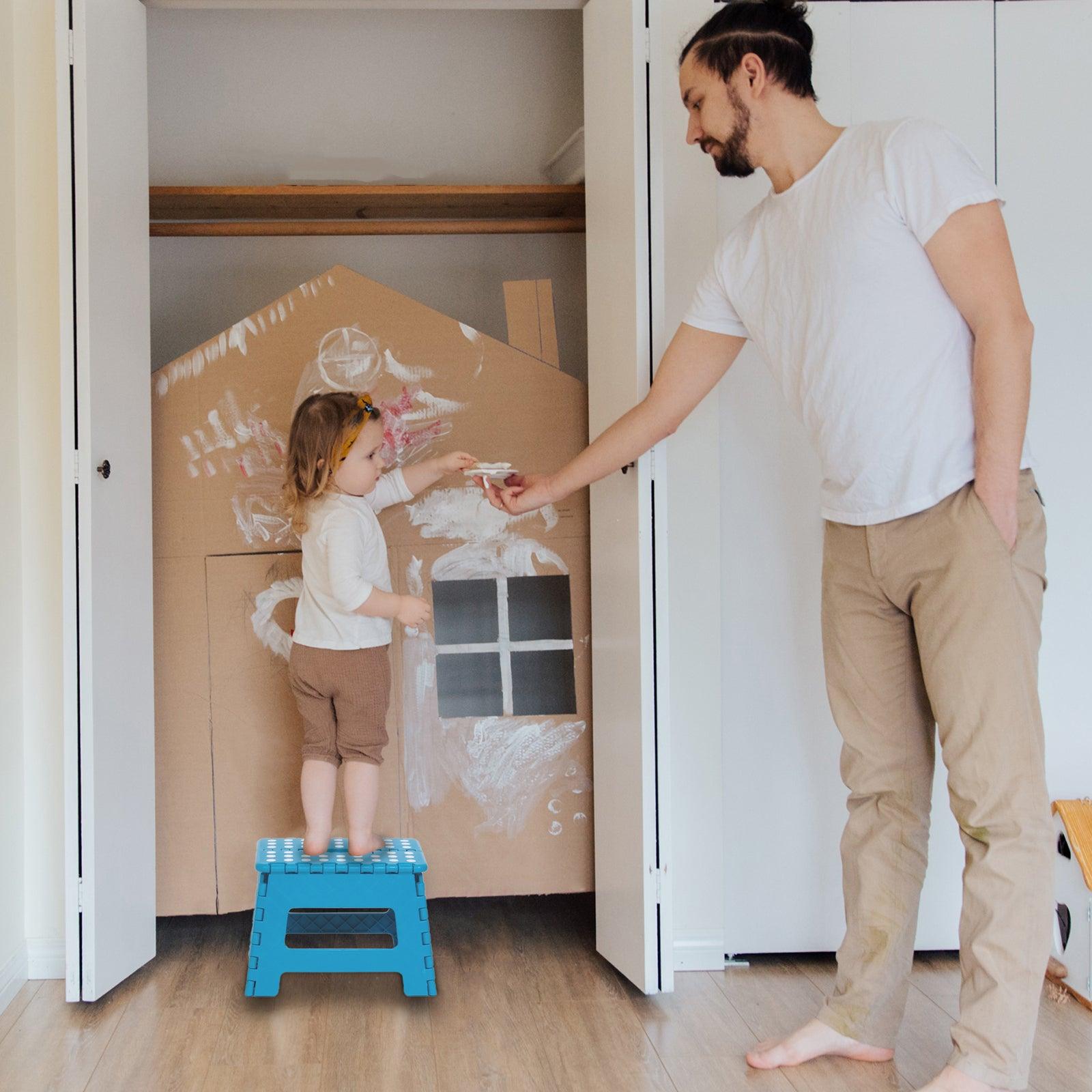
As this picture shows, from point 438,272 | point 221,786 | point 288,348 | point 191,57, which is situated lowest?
point 221,786

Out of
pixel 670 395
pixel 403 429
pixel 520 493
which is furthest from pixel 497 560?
pixel 670 395

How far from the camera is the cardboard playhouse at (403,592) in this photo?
83.4 inches

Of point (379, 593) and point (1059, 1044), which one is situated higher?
point (379, 593)

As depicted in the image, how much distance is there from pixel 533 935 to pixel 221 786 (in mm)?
719

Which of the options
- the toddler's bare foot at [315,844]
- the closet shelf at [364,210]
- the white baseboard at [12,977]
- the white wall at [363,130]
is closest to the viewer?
the white baseboard at [12,977]

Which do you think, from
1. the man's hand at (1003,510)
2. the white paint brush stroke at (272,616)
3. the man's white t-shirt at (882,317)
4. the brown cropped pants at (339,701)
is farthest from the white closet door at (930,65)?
the white paint brush stroke at (272,616)

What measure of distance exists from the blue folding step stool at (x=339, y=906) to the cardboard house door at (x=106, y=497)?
266mm

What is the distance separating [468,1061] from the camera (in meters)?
1.63

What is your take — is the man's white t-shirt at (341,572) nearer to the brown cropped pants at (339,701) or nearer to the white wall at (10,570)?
the brown cropped pants at (339,701)

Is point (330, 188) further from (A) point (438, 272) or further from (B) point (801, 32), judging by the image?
(B) point (801, 32)

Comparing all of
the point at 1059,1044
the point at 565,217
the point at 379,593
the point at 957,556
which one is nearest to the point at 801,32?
the point at 957,556

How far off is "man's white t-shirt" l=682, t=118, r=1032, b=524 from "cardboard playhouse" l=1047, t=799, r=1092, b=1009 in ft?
2.64

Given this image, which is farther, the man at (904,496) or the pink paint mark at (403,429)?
the pink paint mark at (403,429)

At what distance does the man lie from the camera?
1391 millimetres
